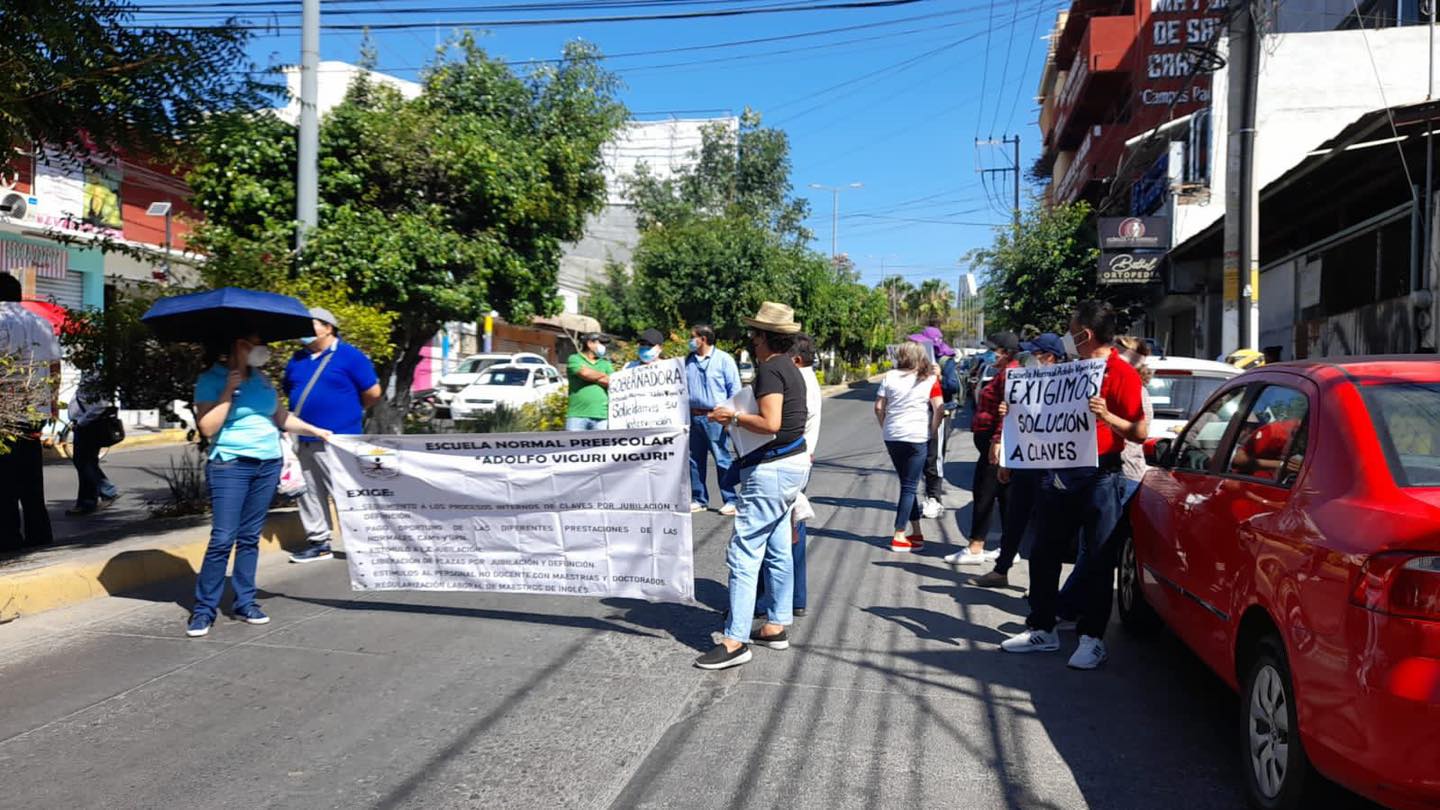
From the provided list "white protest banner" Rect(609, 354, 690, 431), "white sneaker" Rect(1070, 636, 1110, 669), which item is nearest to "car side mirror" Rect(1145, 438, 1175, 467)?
"white sneaker" Rect(1070, 636, 1110, 669)

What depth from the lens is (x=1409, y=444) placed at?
3643 mm

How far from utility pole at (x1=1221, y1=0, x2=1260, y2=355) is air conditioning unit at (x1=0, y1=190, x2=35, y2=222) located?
18602 millimetres

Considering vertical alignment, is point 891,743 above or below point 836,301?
below

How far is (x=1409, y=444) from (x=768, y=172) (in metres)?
52.7

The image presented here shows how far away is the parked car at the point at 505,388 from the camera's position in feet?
74.9

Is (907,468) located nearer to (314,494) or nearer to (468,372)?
(314,494)

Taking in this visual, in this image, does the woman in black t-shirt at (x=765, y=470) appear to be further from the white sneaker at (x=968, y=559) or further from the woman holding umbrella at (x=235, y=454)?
the white sneaker at (x=968, y=559)

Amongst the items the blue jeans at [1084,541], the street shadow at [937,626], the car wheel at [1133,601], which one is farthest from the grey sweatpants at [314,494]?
the car wheel at [1133,601]

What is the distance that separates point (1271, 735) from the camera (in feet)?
12.2

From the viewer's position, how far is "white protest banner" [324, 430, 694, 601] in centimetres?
582

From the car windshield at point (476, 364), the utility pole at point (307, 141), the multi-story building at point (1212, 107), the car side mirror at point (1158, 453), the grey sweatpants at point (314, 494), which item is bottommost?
the grey sweatpants at point (314, 494)

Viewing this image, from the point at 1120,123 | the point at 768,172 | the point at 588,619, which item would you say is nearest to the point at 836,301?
the point at 768,172

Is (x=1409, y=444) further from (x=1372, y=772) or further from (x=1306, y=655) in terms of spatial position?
(x=1372, y=772)

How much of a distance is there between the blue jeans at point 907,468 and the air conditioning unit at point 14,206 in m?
16.6
